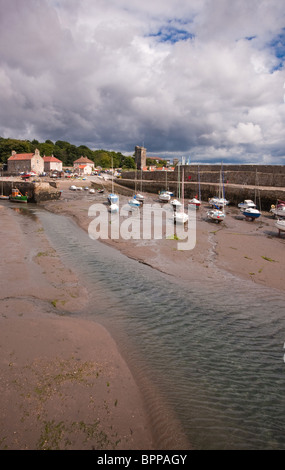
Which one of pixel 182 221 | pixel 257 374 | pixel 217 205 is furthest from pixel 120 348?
pixel 217 205

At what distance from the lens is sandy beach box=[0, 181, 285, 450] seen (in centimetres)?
426

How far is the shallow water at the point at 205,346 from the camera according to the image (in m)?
4.79

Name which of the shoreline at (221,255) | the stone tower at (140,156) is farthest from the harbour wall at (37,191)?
the stone tower at (140,156)

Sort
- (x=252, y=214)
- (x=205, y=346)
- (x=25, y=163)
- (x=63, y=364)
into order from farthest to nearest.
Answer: (x=25, y=163)
(x=252, y=214)
(x=205, y=346)
(x=63, y=364)

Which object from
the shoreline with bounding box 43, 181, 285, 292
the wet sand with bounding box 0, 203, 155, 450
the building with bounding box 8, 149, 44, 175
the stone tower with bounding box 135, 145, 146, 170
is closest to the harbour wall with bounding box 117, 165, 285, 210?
the shoreline with bounding box 43, 181, 285, 292

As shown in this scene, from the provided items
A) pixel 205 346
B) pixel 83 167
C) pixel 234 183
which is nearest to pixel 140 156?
pixel 83 167

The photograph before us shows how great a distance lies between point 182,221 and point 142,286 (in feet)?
43.8

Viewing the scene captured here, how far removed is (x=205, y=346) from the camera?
7.02m

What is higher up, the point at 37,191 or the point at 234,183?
the point at 234,183

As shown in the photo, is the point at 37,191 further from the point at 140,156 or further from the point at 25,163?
the point at 140,156

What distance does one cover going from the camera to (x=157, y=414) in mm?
4809

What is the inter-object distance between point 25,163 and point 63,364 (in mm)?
76828

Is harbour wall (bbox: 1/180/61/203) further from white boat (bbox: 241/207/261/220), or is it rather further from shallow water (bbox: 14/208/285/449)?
shallow water (bbox: 14/208/285/449)
